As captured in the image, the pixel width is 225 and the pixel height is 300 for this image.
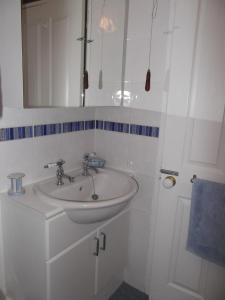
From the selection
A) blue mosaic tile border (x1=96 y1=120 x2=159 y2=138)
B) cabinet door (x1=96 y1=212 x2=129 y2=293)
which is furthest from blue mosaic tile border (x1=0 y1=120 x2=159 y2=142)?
cabinet door (x1=96 y1=212 x2=129 y2=293)

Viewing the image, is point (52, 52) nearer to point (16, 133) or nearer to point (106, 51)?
point (106, 51)

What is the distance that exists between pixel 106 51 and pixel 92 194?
914mm

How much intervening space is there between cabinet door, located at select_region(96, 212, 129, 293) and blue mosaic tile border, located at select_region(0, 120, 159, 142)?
1.92 ft

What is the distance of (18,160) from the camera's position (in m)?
1.34

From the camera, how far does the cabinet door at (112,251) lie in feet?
4.90

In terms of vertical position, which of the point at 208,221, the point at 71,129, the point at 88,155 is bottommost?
the point at 208,221

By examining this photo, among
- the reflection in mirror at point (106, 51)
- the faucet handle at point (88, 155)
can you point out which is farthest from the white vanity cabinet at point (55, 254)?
the reflection in mirror at point (106, 51)

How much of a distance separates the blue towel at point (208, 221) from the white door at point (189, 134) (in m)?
0.08

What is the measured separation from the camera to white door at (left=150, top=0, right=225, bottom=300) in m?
1.23

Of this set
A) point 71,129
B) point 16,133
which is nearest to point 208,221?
point 71,129

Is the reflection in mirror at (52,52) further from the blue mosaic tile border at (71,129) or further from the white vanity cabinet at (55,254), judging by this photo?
the white vanity cabinet at (55,254)

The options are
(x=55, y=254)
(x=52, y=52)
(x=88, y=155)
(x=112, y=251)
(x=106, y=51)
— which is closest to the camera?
(x=55, y=254)

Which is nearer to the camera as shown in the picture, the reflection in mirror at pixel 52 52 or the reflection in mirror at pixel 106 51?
the reflection in mirror at pixel 52 52

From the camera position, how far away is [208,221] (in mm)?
1311
